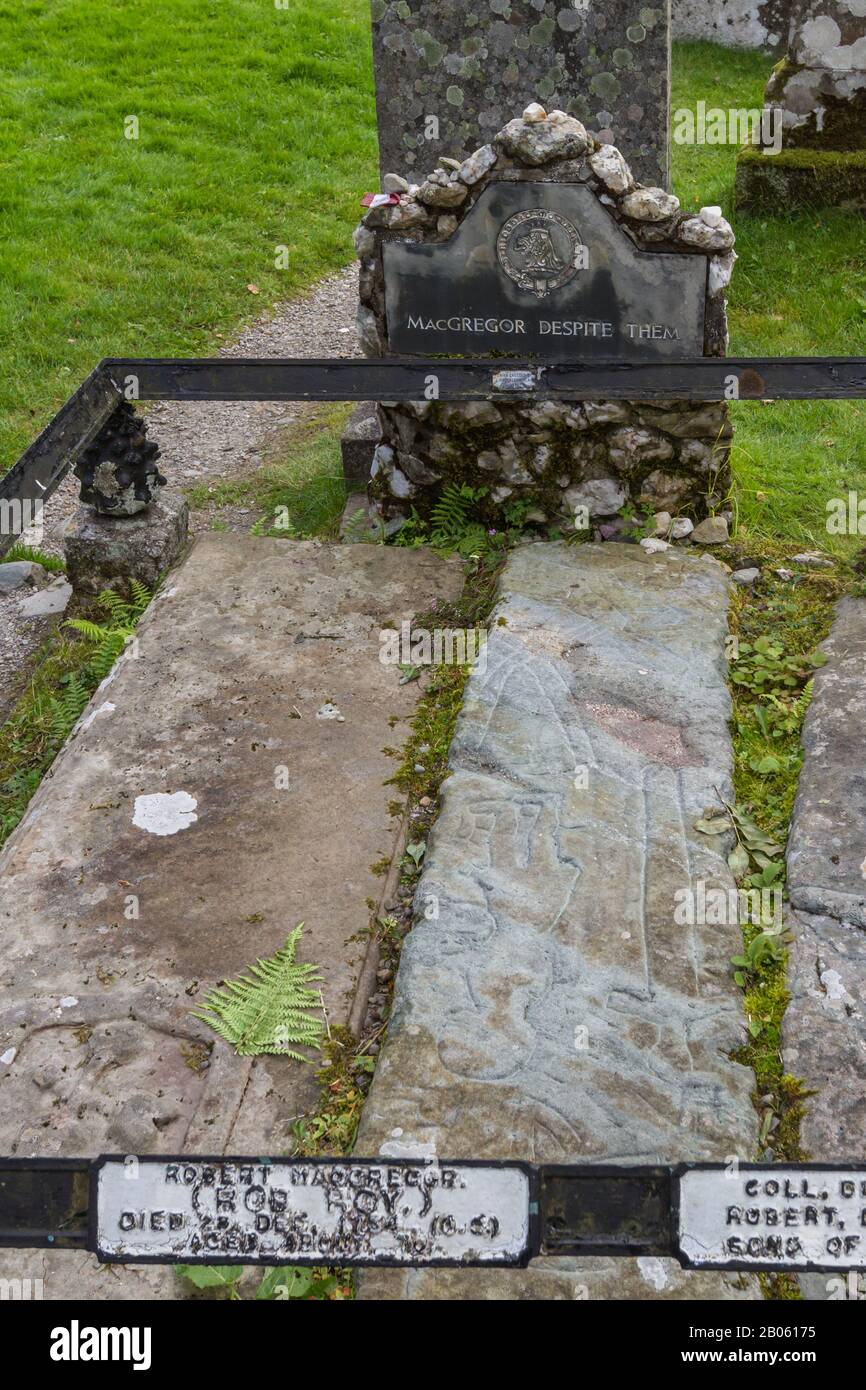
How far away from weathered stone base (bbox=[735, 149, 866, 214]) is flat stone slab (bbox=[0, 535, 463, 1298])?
16.1 ft

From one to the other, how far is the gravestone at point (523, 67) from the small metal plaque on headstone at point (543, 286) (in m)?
1.16

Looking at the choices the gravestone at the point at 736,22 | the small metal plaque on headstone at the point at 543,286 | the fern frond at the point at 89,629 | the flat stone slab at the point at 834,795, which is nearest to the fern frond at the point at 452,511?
the small metal plaque on headstone at the point at 543,286

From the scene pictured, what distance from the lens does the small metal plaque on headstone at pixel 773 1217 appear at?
2.09 meters

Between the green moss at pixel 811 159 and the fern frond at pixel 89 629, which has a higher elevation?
the green moss at pixel 811 159

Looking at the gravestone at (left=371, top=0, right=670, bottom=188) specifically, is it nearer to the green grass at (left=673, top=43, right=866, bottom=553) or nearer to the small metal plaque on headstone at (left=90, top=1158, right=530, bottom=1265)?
the green grass at (left=673, top=43, right=866, bottom=553)

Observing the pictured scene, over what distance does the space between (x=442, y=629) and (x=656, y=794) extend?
4.25 feet

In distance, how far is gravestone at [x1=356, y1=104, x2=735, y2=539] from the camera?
5.43 m

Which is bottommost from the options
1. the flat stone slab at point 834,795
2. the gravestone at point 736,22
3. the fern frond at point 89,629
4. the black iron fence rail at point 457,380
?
the flat stone slab at point 834,795

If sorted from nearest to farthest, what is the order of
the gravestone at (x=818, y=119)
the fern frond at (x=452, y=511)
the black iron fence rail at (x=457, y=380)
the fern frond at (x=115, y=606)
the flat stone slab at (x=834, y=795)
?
1. the flat stone slab at (x=834, y=795)
2. the black iron fence rail at (x=457, y=380)
3. the fern frond at (x=115, y=606)
4. the fern frond at (x=452, y=511)
5. the gravestone at (x=818, y=119)

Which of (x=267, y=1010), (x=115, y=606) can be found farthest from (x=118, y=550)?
(x=267, y=1010)

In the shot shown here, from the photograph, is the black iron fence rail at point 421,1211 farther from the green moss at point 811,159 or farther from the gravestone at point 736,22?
the gravestone at point 736,22

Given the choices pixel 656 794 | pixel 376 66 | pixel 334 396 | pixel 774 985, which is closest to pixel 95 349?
pixel 376 66

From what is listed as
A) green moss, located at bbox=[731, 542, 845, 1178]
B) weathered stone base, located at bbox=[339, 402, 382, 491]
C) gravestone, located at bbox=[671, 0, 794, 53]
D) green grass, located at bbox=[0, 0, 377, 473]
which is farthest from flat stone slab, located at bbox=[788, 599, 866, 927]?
gravestone, located at bbox=[671, 0, 794, 53]

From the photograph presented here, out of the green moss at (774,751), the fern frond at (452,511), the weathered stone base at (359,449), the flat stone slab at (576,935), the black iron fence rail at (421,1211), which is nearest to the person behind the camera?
the black iron fence rail at (421,1211)
